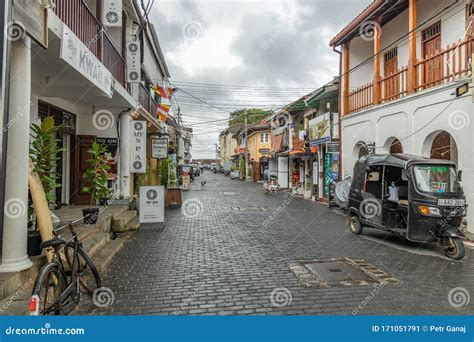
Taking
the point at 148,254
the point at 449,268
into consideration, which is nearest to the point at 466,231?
the point at 449,268

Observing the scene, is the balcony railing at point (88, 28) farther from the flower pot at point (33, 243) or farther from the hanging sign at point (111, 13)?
the flower pot at point (33, 243)

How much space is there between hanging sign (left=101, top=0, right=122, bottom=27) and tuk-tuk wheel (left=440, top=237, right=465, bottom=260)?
385 inches

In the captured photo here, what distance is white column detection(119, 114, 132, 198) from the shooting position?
39.2 feet

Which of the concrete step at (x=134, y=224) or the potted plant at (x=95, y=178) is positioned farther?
the concrete step at (x=134, y=224)

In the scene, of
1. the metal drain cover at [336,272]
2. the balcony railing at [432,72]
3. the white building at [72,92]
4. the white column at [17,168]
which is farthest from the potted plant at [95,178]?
the balcony railing at [432,72]

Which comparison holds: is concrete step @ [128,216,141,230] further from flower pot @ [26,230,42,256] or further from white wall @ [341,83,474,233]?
white wall @ [341,83,474,233]

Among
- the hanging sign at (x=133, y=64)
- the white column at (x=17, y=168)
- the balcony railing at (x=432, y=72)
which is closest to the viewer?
the white column at (x=17, y=168)

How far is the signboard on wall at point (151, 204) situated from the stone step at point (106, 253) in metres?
1.70

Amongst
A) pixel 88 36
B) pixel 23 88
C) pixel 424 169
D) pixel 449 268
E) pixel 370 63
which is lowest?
pixel 449 268

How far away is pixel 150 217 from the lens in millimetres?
10023

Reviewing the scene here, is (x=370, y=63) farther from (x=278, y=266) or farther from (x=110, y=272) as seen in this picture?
(x=110, y=272)

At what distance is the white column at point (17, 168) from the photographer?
174 inches

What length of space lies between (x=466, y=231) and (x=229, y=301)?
7164 millimetres

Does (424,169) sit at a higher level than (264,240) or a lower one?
higher
